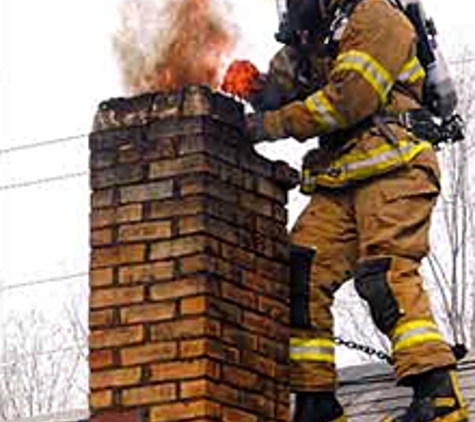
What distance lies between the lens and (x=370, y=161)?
23.0 feet

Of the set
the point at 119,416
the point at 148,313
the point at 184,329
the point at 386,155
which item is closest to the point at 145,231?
the point at 148,313

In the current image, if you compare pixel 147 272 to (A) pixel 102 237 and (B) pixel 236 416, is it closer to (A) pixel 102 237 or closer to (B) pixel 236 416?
(A) pixel 102 237

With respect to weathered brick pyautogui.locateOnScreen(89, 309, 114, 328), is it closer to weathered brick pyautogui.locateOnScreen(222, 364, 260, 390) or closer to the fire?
weathered brick pyautogui.locateOnScreen(222, 364, 260, 390)

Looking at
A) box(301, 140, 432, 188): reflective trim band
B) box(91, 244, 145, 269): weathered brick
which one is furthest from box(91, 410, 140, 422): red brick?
box(301, 140, 432, 188): reflective trim band

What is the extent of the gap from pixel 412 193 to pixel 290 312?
0.73 m

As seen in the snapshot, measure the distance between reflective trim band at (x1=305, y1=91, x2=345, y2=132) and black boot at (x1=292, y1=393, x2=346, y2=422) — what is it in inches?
45.4

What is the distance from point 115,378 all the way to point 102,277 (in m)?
0.44

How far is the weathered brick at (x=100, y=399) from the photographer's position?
21.3 ft

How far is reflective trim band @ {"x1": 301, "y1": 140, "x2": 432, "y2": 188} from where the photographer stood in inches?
274

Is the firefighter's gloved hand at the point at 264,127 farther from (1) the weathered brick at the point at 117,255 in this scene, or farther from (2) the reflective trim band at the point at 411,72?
(1) the weathered brick at the point at 117,255

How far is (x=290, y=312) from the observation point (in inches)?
276

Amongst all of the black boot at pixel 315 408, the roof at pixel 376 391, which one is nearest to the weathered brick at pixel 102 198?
the black boot at pixel 315 408

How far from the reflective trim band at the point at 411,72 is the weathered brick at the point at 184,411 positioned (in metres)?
1.76

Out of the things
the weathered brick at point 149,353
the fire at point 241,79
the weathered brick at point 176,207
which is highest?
→ the fire at point 241,79
